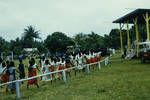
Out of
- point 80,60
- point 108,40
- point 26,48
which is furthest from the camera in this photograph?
point 26,48

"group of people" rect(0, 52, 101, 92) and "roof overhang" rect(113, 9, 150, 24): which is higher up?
"roof overhang" rect(113, 9, 150, 24)

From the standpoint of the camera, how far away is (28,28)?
14562cm

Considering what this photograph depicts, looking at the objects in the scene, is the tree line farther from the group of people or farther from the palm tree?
the group of people

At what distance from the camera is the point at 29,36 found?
14400cm

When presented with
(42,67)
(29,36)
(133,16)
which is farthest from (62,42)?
(42,67)

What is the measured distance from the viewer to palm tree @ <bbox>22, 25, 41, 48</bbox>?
14188cm

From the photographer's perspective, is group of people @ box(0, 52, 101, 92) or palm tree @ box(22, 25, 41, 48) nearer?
group of people @ box(0, 52, 101, 92)

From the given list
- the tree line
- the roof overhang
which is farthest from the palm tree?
the roof overhang

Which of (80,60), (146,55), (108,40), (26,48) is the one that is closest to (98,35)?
(108,40)

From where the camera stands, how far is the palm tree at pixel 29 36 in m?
142

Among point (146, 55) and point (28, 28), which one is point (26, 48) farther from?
point (146, 55)

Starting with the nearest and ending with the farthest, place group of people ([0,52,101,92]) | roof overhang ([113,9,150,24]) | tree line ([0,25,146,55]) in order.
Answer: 1. group of people ([0,52,101,92])
2. roof overhang ([113,9,150,24])
3. tree line ([0,25,146,55])

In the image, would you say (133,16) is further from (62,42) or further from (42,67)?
(62,42)

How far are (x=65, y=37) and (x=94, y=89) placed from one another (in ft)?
344
